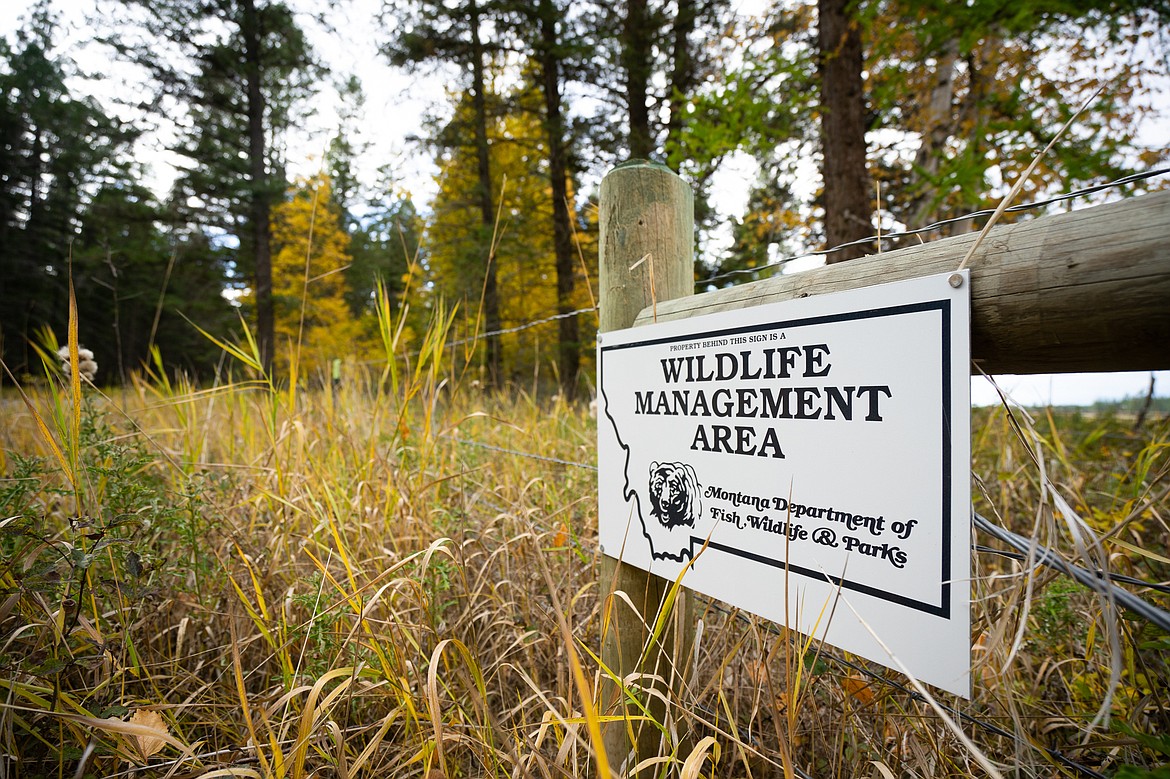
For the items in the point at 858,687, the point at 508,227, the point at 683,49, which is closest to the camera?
the point at 858,687

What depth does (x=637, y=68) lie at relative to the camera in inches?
283

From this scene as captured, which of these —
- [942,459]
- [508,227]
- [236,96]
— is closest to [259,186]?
[236,96]

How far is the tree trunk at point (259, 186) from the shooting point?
10.5 m

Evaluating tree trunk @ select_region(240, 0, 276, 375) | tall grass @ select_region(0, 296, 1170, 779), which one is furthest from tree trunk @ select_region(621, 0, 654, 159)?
tree trunk @ select_region(240, 0, 276, 375)

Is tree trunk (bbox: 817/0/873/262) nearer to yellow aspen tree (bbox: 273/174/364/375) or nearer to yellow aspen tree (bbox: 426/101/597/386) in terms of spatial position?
yellow aspen tree (bbox: 426/101/597/386)

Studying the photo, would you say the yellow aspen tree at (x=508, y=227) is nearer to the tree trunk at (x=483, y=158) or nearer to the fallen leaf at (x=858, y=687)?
the tree trunk at (x=483, y=158)

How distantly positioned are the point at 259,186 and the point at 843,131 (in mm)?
10881

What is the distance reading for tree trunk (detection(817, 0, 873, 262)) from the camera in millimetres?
3945

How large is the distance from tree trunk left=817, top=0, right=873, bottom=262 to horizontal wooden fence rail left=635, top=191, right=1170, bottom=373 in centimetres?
358

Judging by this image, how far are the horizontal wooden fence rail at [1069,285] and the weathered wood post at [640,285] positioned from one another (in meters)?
0.57

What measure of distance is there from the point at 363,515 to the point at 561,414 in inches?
88.9

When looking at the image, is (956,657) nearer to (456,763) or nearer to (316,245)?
(456,763)

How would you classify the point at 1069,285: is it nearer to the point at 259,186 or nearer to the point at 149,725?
the point at 149,725

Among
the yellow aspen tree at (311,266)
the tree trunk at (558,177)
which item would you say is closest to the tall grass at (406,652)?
the tree trunk at (558,177)
